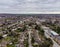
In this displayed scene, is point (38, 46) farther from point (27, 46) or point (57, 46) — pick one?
point (57, 46)

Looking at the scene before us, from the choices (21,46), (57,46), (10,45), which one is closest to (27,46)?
(21,46)

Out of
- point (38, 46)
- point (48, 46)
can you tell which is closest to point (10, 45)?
point (38, 46)

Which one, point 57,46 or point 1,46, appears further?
point 57,46

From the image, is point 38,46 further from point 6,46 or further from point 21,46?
point 6,46

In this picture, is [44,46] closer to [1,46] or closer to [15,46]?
[15,46]

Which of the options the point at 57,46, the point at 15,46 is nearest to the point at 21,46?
the point at 15,46

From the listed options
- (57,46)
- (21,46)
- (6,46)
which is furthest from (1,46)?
(57,46)

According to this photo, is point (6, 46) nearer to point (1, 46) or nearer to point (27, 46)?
point (1, 46)
